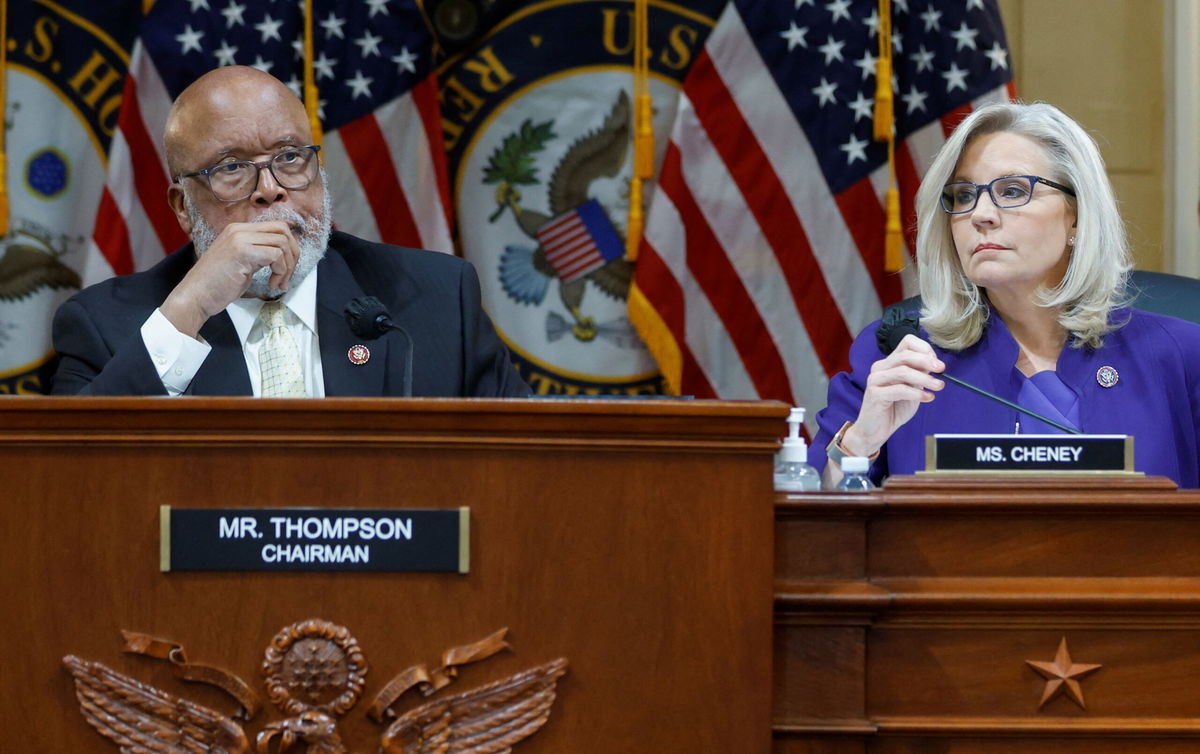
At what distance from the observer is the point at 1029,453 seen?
170 centimetres

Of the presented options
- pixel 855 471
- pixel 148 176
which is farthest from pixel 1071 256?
pixel 148 176

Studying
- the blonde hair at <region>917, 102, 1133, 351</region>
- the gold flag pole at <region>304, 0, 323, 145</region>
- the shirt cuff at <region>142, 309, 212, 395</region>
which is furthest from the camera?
the gold flag pole at <region>304, 0, 323, 145</region>

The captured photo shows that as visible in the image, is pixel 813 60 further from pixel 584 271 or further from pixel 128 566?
pixel 128 566

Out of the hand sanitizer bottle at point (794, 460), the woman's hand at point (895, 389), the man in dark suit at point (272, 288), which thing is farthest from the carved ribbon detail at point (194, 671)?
the woman's hand at point (895, 389)

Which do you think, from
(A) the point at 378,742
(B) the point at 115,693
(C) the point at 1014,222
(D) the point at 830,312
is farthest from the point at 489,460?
(D) the point at 830,312

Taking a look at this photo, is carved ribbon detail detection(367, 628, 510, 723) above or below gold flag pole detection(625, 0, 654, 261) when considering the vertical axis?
below

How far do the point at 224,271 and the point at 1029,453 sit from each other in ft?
4.64

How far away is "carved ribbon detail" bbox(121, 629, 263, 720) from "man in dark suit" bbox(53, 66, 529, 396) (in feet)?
3.14

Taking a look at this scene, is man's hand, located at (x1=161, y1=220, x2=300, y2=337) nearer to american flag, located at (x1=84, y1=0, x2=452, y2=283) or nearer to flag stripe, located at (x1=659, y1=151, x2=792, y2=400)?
american flag, located at (x1=84, y1=0, x2=452, y2=283)

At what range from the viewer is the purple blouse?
2.49 m

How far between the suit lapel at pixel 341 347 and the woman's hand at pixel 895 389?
86cm

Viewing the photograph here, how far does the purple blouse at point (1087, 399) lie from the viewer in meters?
2.49

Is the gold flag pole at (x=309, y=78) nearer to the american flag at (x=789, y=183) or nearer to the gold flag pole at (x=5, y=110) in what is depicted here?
the gold flag pole at (x=5, y=110)

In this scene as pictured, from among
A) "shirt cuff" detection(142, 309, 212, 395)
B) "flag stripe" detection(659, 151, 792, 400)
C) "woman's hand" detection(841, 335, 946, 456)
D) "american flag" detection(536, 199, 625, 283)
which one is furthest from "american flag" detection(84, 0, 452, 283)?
"woman's hand" detection(841, 335, 946, 456)
